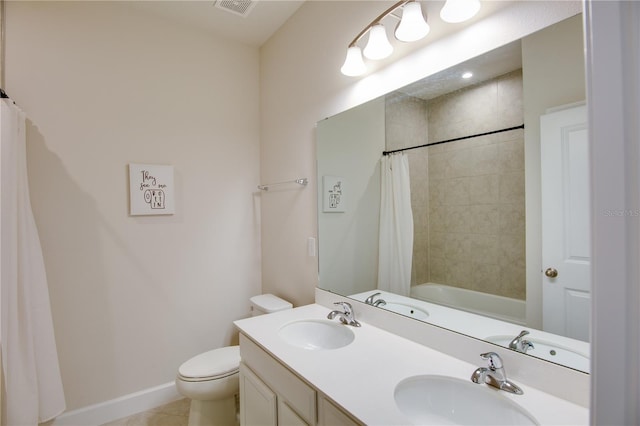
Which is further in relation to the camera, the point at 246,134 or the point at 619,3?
the point at 246,134

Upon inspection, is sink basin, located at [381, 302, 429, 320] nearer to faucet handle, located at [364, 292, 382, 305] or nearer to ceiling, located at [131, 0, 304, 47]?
faucet handle, located at [364, 292, 382, 305]

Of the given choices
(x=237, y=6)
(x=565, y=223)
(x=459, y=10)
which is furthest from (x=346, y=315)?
(x=237, y=6)

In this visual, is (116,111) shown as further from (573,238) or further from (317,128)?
(573,238)

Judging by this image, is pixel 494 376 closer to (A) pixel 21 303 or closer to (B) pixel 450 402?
(B) pixel 450 402

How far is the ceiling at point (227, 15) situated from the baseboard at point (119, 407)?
8.67 feet

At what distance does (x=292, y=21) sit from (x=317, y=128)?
89cm

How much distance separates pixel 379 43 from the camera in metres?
1.44

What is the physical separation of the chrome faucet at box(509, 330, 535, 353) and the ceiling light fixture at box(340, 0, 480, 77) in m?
1.15

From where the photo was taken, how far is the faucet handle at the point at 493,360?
96 centimetres

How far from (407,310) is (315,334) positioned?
522 mm

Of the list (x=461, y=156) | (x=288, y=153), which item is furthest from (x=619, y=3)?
(x=288, y=153)

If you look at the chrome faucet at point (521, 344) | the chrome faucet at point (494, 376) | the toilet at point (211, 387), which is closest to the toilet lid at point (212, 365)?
the toilet at point (211, 387)

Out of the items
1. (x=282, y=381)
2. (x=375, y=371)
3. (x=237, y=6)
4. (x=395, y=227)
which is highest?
(x=237, y=6)

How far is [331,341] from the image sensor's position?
159 centimetres
